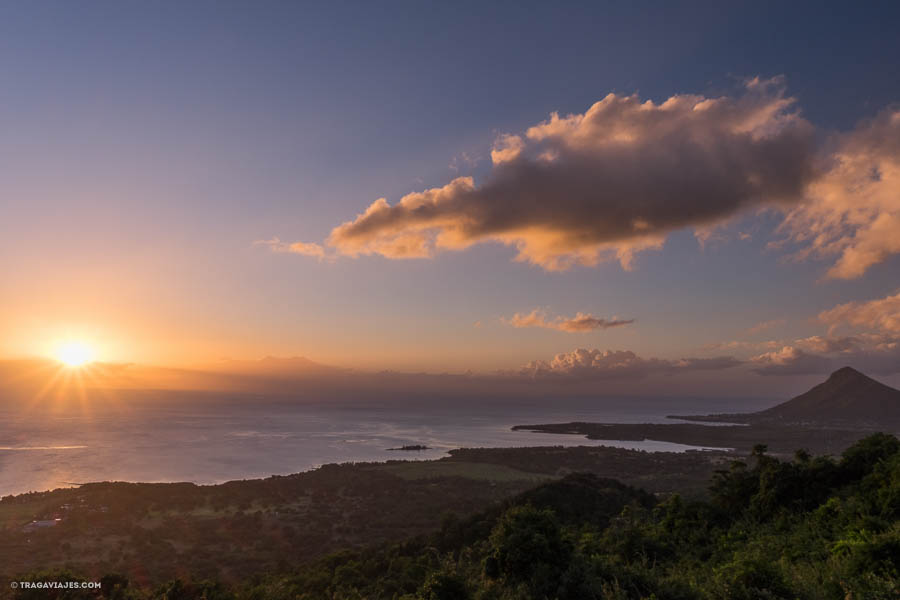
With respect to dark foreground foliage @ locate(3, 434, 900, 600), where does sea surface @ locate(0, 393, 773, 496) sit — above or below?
below

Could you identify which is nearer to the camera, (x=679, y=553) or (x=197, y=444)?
(x=679, y=553)

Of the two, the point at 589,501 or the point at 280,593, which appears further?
the point at 589,501

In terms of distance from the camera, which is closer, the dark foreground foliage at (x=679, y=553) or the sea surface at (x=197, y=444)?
the dark foreground foliage at (x=679, y=553)

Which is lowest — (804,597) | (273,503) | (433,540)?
(273,503)

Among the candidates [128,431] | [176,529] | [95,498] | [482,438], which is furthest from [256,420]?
[176,529]

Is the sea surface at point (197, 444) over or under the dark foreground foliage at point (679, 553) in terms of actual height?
under

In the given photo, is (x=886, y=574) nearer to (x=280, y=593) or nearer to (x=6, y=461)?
(x=280, y=593)

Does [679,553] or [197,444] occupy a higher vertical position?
[679,553]

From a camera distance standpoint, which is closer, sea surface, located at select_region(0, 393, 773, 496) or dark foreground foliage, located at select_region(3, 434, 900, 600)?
dark foreground foliage, located at select_region(3, 434, 900, 600)
